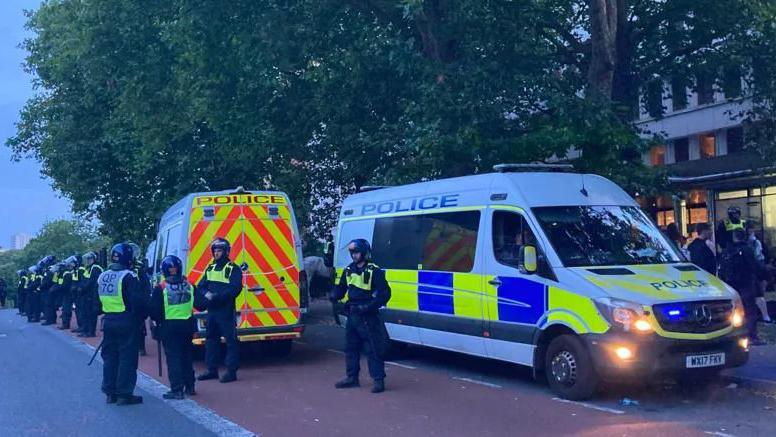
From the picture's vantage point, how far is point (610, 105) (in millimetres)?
14148

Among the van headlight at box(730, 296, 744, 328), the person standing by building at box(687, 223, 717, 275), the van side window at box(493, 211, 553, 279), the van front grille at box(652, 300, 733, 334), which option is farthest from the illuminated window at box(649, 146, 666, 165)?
the van front grille at box(652, 300, 733, 334)

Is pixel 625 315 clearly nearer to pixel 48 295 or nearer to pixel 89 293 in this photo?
pixel 89 293

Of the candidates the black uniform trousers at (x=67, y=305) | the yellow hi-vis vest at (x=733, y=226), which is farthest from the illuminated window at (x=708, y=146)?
the black uniform trousers at (x=67, y=305)

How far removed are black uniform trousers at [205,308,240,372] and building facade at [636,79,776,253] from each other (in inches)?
656

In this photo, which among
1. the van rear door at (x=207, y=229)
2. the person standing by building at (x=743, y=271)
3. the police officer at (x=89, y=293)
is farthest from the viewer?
the police officer at (x=89, y=293)

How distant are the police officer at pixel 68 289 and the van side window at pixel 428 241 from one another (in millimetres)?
12469

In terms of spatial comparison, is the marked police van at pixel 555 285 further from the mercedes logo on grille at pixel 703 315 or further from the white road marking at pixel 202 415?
the white road marking at pixel 202 415

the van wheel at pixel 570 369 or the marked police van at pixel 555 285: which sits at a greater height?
the marked police van at pixel 555 285

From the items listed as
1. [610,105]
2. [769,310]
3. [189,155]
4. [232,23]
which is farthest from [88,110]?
[769,310]

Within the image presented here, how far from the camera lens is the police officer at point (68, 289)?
75.9 feet

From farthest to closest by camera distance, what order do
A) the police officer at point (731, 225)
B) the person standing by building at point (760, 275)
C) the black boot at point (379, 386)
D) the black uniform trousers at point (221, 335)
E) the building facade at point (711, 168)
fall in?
the building facade at point (711, 168) → the person standing by building at point (760, 275) → the police officer at point (731, 225) → the black uniform trousers at point (221, 335) → the black boot at point (379, 386)

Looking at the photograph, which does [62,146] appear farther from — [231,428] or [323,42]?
[231,428]

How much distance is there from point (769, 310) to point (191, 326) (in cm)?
997

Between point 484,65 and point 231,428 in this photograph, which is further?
point 484,65
